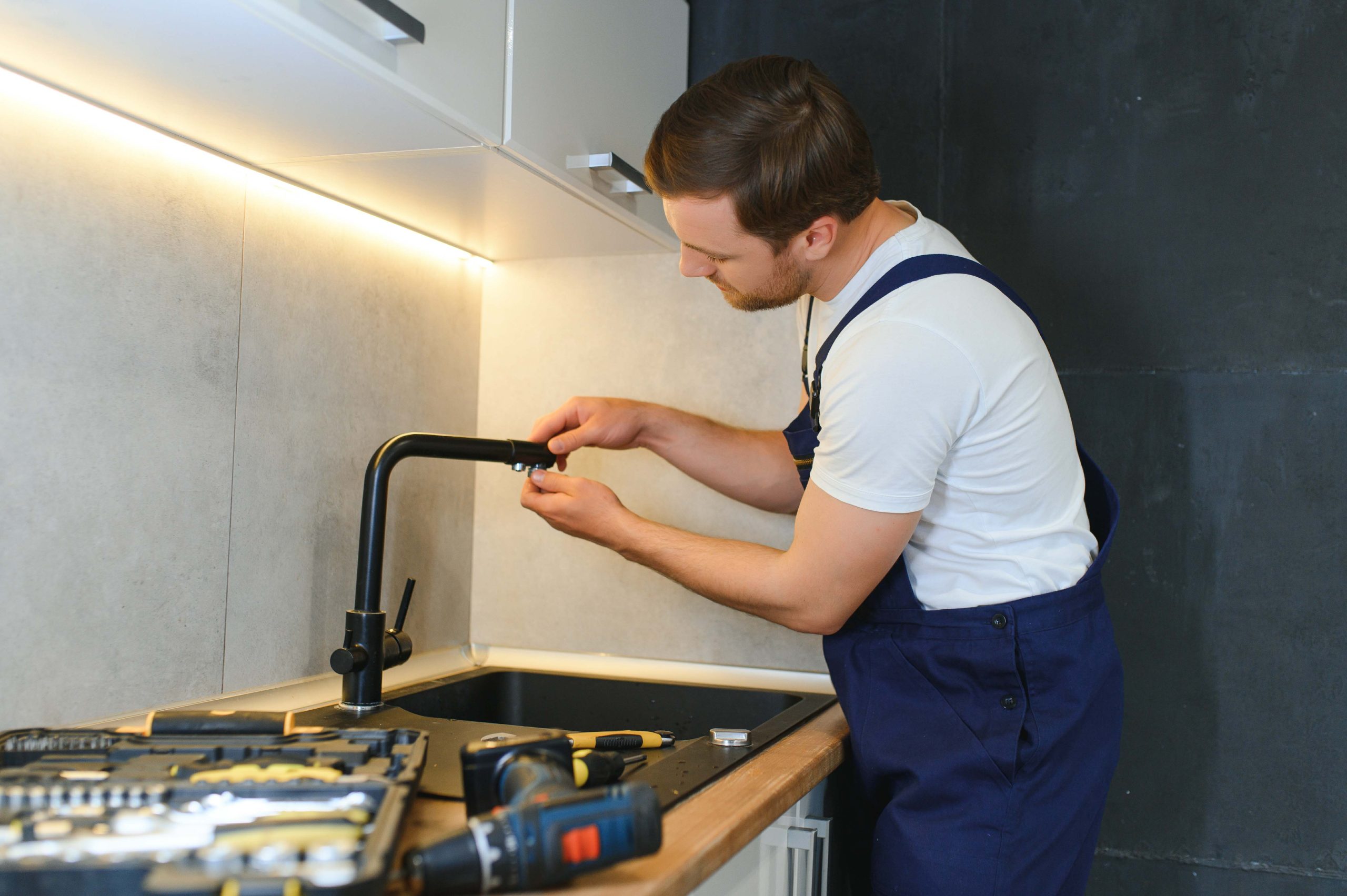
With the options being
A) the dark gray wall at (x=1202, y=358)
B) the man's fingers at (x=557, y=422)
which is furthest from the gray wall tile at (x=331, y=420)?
the dark gray wall at (x=1202, y=358)

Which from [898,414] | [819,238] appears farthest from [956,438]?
[819,238]

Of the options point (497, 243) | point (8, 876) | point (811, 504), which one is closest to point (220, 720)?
point (8, 876)

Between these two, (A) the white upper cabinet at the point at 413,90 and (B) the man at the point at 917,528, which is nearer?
(A) the white upper cabinet at the point at 413,90

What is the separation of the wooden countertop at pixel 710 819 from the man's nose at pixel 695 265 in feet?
1.84

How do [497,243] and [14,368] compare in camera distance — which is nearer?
[14,368]

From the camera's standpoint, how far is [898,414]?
99 cm

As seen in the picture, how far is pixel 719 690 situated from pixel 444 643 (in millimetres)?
462

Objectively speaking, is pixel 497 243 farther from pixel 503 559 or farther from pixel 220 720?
pixel 220 720

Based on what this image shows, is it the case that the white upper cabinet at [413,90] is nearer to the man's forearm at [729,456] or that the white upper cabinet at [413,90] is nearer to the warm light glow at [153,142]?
the warm light glow at [153,142]

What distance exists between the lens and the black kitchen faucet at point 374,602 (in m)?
1.15

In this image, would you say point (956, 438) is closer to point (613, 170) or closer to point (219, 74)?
point (613, 170)

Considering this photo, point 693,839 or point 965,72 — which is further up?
point 965,72

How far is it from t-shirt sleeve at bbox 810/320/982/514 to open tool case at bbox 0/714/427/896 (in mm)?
489

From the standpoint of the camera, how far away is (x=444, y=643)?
5.29 feet
